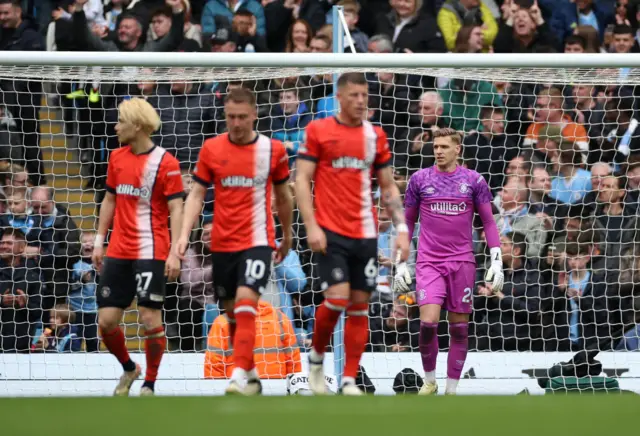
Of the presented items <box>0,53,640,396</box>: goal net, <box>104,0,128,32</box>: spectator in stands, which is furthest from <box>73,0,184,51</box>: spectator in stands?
<box>0,53,640,396</box>: goal net

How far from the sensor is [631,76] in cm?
995

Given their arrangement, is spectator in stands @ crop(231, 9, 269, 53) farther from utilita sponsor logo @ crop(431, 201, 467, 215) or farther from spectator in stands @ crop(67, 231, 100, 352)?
utilita sponsor logo @ crop(431, 201, 467, 215)

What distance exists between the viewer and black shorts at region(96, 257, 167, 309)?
7.88m

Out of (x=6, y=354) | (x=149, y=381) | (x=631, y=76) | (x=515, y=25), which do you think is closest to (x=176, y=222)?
(x=149, y=381)

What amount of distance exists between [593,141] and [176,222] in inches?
177

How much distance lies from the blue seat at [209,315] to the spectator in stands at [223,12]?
10.3 ft

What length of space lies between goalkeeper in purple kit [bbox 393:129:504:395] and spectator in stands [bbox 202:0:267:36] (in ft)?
11.3

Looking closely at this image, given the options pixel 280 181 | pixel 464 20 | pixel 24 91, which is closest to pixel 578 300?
pixel 464 20

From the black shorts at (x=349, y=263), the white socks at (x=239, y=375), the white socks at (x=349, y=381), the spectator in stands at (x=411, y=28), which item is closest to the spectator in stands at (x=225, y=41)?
the spectator in stands at (x=411, y=28)

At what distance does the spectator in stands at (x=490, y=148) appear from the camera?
10.3 m

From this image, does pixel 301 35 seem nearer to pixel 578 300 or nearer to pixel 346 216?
pixel 578 300

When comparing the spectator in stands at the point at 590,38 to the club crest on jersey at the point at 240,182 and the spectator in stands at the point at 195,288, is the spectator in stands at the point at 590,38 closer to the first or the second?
the spectator in stands at the point at 195,288

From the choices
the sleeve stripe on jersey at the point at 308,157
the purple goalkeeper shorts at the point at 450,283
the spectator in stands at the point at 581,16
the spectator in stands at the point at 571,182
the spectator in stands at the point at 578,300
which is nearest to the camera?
the sleeve stripe on jersey at the point at 308,157

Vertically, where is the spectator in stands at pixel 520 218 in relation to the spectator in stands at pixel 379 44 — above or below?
below
